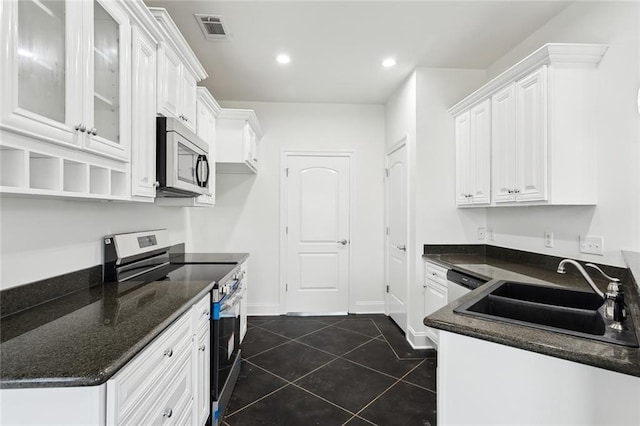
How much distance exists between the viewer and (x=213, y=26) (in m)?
2.35

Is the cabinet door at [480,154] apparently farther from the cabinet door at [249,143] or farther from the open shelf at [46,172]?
the open shelf at [46,172]

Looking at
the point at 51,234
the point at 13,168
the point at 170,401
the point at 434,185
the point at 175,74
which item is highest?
the point at 175,74

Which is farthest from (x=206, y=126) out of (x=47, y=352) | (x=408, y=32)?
(x=47, y=352)

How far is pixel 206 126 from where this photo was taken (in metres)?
2.75

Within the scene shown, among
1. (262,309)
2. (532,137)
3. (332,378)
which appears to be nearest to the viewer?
(532,137)

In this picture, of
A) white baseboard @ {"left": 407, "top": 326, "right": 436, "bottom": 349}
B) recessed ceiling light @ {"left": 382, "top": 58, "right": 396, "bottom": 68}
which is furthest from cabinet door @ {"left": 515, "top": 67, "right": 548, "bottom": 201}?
white baseboard @ {"left": 407, "top": 326, "right": 436, "bottom": 349}

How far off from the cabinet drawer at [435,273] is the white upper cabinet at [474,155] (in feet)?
2.25

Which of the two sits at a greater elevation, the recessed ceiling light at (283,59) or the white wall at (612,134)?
the recessed ceiling light at (283,59)

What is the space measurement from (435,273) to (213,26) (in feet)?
9.35

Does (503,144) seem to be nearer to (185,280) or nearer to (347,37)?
(347,37)

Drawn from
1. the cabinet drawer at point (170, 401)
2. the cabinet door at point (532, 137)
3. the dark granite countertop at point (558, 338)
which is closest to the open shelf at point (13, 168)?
the cabinet drawer at point (170, 401)

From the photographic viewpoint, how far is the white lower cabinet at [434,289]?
262 cm

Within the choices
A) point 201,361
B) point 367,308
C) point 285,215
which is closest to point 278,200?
point 285,215

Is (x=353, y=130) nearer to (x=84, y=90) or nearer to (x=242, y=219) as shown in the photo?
(x=242, y=219)
